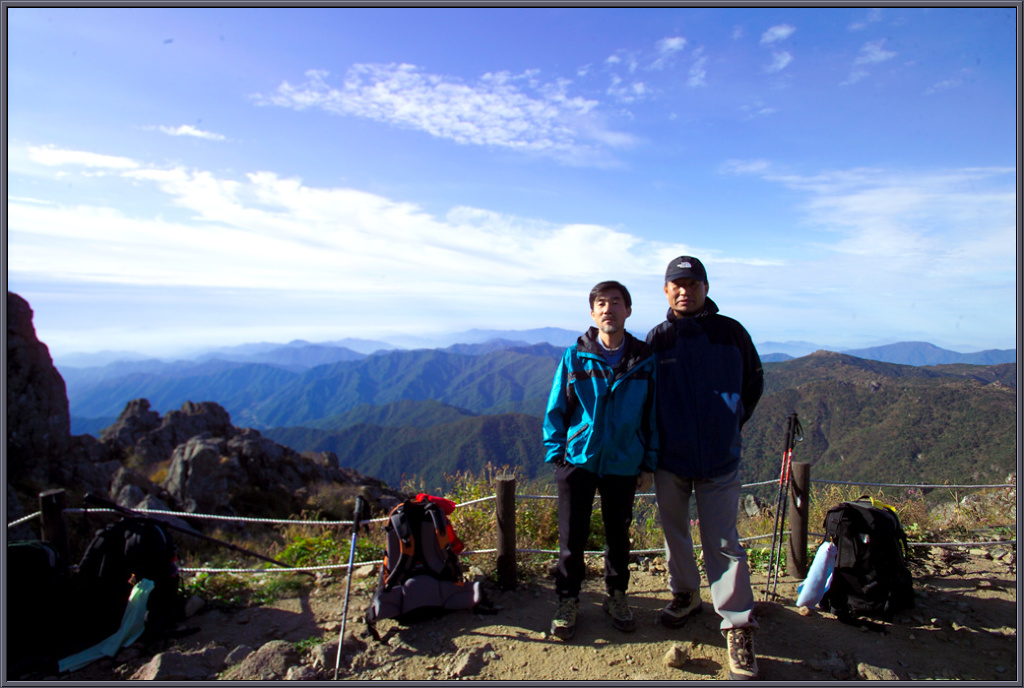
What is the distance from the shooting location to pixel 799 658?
11.0 feet

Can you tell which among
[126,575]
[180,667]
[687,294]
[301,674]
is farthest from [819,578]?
[126,575]

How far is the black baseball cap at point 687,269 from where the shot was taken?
3320mm

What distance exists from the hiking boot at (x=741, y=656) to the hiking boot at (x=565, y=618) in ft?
3.24

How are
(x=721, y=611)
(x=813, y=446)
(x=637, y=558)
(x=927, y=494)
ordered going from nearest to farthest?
(x=721, y=611) < (x=637, y=558) < (x=927, y=494) < (x=813, y=446)

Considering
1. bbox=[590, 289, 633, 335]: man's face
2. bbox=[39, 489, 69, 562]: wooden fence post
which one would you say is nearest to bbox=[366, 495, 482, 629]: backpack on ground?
bbox=[590, 289, 633, 335]: man's face

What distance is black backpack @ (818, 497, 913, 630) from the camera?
3.82 metres

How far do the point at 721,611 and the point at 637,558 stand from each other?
2064 mm

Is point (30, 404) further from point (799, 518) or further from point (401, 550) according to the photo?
point (799, 518)

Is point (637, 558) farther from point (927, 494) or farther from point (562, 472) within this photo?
point (927, 494)

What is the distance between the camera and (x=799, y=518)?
455 centimetres

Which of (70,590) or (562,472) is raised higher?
(562,472)

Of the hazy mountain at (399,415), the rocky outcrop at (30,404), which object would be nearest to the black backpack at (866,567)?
the rocky outcrop at (30,404)

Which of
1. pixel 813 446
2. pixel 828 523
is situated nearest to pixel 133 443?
pixel 828 523

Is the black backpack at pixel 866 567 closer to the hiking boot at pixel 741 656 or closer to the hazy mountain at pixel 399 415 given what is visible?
the hiking boot at pixel 741 656
